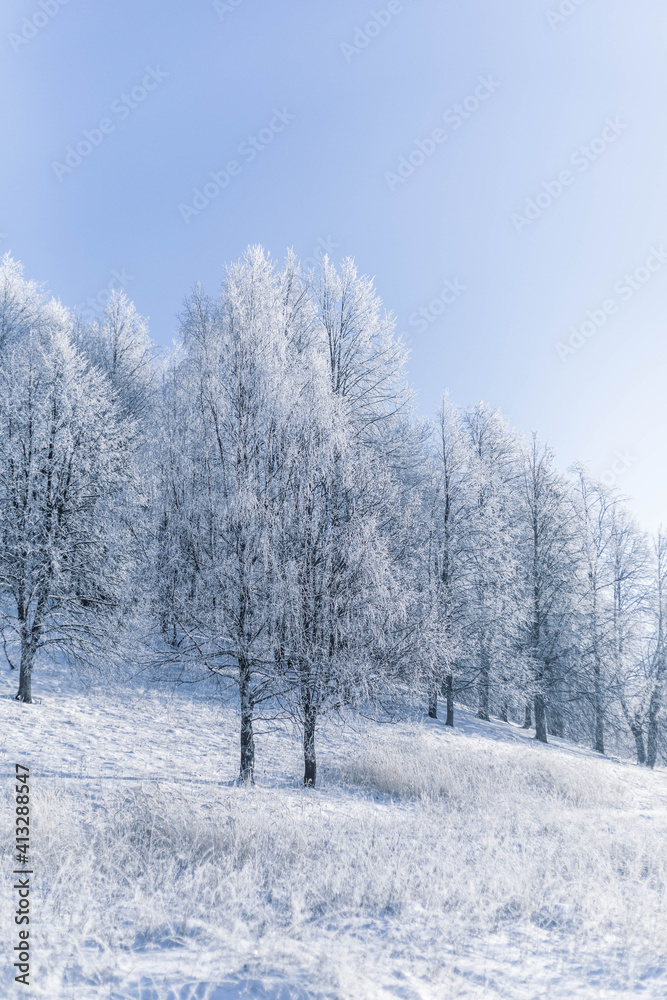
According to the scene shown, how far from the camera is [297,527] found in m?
8.68

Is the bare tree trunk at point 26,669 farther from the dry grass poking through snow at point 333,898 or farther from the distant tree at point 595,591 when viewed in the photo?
the distant tree at point 595,591

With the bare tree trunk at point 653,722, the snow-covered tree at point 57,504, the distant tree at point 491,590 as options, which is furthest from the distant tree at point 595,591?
the snow-covered tree at point 57,504

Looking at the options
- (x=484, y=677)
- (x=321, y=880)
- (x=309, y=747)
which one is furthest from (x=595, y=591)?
(x=321, y=880)

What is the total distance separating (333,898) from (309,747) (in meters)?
4.58

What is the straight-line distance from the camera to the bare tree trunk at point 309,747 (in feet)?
27.8

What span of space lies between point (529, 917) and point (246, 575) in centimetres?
533

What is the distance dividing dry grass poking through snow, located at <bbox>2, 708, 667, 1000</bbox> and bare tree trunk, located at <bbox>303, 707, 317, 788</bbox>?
880 millimetres

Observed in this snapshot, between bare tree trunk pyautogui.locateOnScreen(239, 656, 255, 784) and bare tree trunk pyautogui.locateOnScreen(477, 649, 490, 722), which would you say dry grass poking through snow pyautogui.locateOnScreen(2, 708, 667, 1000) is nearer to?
bare tree trunk pyautogui.locateOnScreen(239, 656, 255, 784)

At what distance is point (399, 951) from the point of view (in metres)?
3.42

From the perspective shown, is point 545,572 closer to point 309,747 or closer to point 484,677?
point 484,677

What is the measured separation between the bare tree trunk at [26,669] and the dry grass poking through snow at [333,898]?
4771mm

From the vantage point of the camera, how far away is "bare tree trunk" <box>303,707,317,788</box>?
27.8ft

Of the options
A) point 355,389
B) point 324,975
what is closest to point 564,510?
point 355,389

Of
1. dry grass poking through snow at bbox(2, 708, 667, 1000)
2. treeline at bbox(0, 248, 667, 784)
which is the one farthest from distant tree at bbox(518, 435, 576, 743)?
dry grass poking through snow at bbox(2, 708, 667, 1000)
